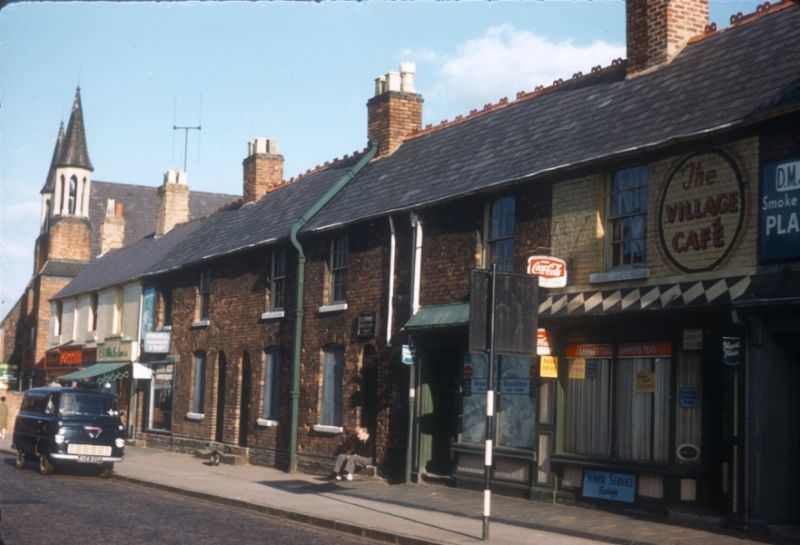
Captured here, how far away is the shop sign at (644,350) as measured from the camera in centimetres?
1627

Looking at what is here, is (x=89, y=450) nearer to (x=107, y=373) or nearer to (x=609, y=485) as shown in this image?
(x=609, y=485)

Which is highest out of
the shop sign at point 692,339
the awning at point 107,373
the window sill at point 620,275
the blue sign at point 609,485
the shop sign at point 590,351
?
the window sill at point 620,275

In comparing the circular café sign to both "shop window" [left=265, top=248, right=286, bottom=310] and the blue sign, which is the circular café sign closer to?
the blue sign

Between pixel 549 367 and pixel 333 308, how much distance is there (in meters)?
8.55

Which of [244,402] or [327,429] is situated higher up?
[244,402]

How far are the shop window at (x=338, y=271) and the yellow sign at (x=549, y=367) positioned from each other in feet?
26.9

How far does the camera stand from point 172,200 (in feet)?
144

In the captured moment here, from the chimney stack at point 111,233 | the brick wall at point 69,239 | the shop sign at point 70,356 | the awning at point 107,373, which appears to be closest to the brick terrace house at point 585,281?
the awning at point 107,373

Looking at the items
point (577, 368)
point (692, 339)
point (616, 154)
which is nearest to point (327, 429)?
point (577, 368)

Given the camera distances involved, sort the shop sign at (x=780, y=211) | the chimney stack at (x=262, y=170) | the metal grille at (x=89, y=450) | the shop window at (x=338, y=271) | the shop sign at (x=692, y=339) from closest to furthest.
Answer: the shop sign at (x=780, y=211)
the shop sign at (x=692, y=339)
the metal grille at (x=89, y=450)
the shop window at (x=338, y=271)
the chimney stack at (x=262, y=170)

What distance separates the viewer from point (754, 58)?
55.1 ft

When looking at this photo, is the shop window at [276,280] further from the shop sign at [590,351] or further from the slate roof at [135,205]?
the slate roof at [135,205]

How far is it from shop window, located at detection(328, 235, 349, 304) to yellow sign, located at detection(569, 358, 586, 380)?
858 cm

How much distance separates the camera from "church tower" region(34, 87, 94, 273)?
2530 inches
